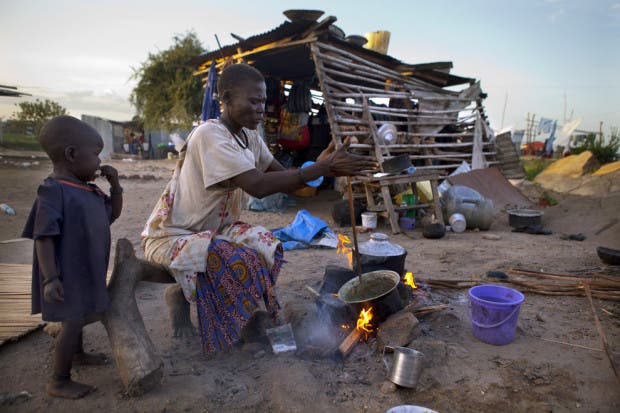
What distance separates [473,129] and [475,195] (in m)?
4.17

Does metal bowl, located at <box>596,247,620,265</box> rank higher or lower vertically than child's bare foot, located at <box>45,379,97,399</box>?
higher

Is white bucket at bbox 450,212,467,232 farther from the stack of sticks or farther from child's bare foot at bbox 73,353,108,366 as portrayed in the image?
child's bare foot at bbox 73,353,108,366

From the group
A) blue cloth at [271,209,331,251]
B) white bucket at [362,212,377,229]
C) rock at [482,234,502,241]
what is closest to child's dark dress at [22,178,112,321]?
blue cloth at [271,209,331,251]

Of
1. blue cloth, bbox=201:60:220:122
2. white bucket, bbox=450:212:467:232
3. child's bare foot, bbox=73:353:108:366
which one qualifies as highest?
blue cloth, bbox=201:60:220:122

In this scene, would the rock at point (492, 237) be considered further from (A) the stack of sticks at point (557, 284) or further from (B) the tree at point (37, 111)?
(B) the tree at point (37, 111)

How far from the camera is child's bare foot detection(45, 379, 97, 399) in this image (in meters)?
1.90

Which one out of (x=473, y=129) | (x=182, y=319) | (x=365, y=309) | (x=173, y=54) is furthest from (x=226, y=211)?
(x=173, y=54)

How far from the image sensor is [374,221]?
6309mm

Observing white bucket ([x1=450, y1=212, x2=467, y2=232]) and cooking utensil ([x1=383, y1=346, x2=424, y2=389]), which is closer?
cooking utensil ([x1=383, y1=346, x2=424, y2=389])

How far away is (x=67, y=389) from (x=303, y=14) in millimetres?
6059

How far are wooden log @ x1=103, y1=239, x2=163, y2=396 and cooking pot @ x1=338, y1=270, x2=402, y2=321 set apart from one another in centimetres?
132

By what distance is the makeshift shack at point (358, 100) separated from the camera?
22.1 feet

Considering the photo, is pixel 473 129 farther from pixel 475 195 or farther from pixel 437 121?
pixel 475 195

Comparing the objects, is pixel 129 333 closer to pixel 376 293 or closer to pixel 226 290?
pixel 226 290
